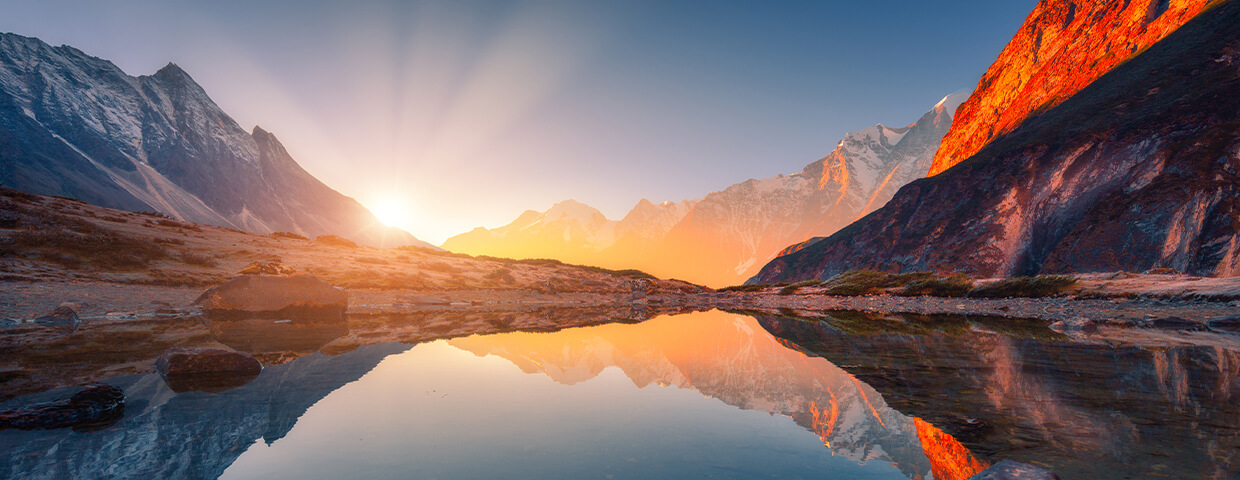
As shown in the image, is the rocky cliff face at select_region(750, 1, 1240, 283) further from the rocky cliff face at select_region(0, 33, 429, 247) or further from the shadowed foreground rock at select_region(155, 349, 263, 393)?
the rocky cliff face at select_region(0, 33, 429, 247)

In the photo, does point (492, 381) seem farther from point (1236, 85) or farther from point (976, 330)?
point (1236, 85)

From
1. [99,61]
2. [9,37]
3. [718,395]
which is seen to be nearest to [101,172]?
[9,37]

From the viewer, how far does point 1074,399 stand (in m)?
7.80

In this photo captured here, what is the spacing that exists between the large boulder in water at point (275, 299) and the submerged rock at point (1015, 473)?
87.5 ft

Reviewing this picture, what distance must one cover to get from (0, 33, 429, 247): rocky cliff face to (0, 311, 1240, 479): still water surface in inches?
5799

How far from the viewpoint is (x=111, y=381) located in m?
8.95

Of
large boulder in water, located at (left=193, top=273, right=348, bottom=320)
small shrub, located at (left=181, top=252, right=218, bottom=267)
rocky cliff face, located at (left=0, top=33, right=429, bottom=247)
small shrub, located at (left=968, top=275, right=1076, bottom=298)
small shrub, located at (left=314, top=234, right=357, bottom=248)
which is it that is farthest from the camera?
rocky cliff face, located at (left=0, top=33, right=429, bottom=247)

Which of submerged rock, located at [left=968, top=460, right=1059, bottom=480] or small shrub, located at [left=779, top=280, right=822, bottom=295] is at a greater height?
small shrub, located at [left=779, top=280, right=822, bottom=295]

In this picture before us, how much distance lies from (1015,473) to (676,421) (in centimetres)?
454

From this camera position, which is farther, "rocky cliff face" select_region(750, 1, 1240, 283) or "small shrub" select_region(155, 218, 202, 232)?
"small shrub" select_region(155, 218, 202, 232)

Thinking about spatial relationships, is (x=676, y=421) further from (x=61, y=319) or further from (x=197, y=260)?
(x=197, y=260)

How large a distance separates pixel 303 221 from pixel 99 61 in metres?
76.5

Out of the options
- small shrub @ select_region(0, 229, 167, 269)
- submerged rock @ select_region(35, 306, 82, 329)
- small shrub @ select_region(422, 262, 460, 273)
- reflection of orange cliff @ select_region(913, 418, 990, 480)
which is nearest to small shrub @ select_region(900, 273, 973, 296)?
reflection of orange cliff @ select_region(913, 418, 990, 480)

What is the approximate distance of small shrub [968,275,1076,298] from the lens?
33.8m
